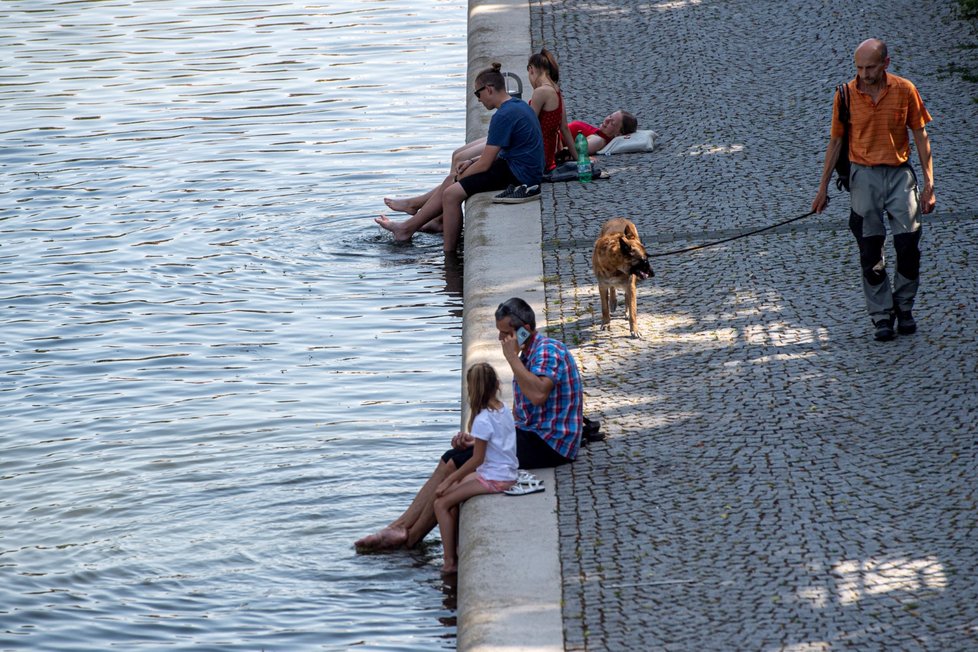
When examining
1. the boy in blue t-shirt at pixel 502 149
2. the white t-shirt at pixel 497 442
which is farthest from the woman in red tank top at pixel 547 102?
the white t-shirt at pixel 497 442

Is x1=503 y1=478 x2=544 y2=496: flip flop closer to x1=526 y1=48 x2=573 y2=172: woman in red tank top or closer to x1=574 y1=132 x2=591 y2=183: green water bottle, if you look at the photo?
x1=574 y1=132 x2=591 y2=183: green water bottle

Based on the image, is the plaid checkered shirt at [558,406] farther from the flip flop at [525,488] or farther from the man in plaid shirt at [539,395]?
the flip flop at [525,488]

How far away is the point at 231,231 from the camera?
14492 mm

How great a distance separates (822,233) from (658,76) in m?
4.68

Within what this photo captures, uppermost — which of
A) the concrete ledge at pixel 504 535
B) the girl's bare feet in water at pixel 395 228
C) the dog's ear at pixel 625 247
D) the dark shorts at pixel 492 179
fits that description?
the dark shorts at pixel 492 179

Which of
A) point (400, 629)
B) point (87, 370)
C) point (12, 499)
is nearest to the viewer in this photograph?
point (400, 629)

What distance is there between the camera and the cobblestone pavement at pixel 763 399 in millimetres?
6137

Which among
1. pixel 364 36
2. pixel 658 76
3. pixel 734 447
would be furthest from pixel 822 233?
pixel 364 36

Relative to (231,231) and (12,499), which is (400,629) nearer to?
(12,499)

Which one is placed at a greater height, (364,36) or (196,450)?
(364,36)

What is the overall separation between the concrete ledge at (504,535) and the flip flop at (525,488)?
3cm

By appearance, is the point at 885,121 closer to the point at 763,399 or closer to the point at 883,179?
the point at 883,179

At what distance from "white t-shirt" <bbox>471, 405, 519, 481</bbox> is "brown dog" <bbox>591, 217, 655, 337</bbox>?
6.68 ft

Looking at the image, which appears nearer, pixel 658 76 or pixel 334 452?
pixel 334 452
